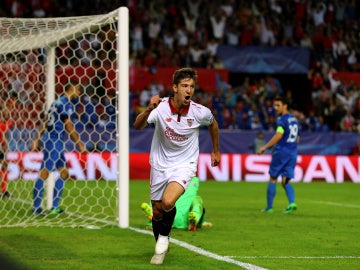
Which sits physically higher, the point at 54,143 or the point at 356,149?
the point at 54,143

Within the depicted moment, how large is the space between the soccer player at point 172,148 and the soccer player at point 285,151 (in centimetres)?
575

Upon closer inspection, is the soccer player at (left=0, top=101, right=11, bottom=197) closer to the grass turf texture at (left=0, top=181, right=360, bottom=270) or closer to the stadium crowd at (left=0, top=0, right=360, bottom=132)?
the grass turf texture at (left=0, top=181, right=360, bottom=270)

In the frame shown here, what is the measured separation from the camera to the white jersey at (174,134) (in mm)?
7129

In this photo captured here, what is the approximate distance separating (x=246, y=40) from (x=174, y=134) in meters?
22.8

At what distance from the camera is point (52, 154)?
11773 mm

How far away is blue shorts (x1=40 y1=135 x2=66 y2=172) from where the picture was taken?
38.5 ft

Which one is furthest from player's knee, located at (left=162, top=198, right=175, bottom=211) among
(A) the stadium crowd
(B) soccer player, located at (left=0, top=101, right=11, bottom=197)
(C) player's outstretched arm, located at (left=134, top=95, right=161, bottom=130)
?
(A) the stadium crowd

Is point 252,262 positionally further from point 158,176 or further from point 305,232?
point 305,232

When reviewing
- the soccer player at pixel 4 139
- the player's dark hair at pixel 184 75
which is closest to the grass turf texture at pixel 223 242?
the player's dark hair at pixel 184 75

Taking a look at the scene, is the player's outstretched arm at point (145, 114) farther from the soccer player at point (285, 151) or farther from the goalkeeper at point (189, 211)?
the soccer player at point (285, 151)

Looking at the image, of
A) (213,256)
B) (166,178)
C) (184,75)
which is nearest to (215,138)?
(166,178)

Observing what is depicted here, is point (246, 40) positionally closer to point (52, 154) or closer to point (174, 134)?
point (52, 154)

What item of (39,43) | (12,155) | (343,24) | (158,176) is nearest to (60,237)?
(158,176)

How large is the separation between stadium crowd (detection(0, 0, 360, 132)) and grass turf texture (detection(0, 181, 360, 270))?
40.7ft
